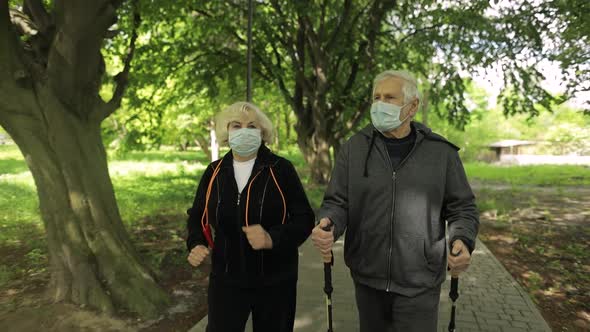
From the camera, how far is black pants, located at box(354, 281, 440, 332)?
7.70 feet

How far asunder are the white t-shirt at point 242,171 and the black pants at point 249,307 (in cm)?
62

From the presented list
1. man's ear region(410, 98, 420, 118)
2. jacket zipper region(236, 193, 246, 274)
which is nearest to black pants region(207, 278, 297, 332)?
jacket zipper region(236, 193, 246, 274)

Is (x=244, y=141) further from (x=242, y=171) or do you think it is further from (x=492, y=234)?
(x=492, y=234)

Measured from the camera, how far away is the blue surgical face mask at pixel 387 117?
97.3 inches

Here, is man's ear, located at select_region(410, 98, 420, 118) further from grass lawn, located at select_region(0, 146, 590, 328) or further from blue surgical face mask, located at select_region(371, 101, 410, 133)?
grass lawn, located at select_region(0, 146, 590, 328)

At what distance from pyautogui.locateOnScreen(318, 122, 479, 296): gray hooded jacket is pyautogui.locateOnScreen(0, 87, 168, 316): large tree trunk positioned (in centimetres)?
335

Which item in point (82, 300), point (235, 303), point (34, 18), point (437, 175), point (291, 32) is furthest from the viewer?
point (291, 32)

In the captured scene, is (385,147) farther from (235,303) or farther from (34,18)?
(34,18)

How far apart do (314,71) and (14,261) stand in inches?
431

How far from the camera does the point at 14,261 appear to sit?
7.15 metres

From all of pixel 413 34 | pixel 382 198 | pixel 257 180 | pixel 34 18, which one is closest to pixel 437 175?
pixel 382 198

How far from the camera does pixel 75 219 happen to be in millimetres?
4789

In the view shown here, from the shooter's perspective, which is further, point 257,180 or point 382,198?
point 257,180

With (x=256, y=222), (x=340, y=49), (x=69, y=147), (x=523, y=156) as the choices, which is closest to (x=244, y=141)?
(x=256, y=222)
